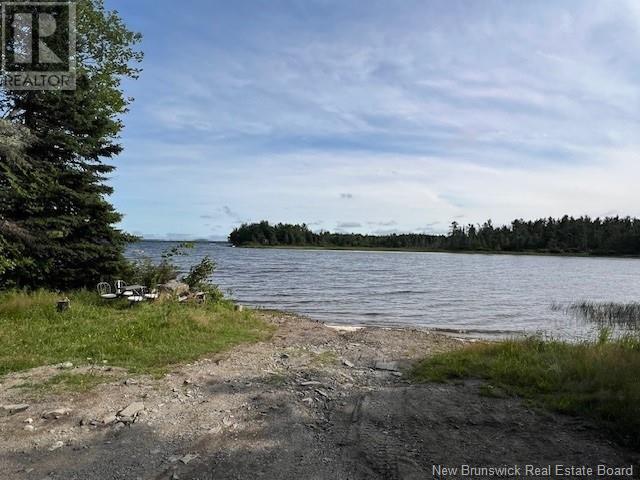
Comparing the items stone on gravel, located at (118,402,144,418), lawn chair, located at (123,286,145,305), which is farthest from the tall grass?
stone on gravel, located at (118,402,144,418)

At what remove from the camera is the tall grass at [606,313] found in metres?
22.6

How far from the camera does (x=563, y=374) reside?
8.04 metres

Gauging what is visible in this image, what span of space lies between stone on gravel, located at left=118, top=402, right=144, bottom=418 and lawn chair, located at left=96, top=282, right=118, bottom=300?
9351 millimetres

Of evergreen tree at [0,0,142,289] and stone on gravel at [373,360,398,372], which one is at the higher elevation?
evergreen tree at [0,0,142,289]

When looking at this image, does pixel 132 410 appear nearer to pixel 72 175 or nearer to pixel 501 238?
pixel 72 175

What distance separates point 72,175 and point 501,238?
6139 inches

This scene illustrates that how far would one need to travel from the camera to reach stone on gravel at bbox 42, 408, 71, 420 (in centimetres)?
611

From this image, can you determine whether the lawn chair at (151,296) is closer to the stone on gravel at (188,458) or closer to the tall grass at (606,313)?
the stone on gravel at (188,458)

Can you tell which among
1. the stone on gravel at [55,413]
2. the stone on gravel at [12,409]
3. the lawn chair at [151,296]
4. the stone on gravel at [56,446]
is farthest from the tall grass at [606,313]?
the stone on gravel at [12,409]

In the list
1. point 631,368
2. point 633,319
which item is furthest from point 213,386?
point 633,319

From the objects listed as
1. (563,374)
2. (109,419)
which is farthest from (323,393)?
(563,374)

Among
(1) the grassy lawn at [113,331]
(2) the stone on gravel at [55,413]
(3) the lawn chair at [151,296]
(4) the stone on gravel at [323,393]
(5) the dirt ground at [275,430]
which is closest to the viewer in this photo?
(5) the dirt ground at [275,430]

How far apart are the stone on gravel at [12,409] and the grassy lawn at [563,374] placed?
641 cm

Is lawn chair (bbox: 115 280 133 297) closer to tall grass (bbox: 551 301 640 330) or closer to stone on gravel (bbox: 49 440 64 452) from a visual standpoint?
stone on gravel (bbox: 49 440 64 452)
